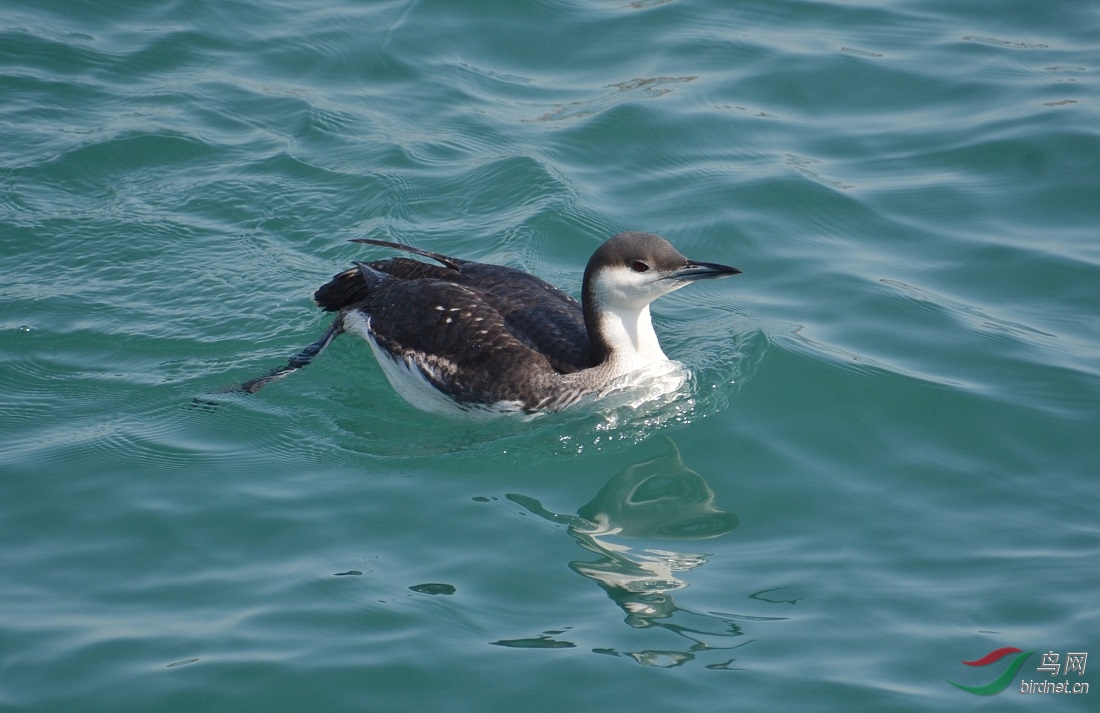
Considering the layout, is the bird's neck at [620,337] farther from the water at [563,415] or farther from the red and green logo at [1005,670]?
the red and green logo at [1005,670]

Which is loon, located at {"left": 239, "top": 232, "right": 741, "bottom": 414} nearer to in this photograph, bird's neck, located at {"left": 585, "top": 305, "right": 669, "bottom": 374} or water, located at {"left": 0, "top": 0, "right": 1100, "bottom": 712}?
bird's neck, located at {"left": 585, "top": 305, "right": 669, "bottom": 374}

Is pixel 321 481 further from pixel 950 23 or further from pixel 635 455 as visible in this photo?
pixel 950 23

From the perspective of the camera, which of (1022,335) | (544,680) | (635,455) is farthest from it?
(1022,335)

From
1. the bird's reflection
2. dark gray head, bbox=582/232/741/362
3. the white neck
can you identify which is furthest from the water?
dark gray head, bbox=582/232/741/362

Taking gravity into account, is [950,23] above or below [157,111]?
above

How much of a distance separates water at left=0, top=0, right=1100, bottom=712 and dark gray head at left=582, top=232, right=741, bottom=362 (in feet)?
2.60

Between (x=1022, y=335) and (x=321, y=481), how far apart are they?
509 cm

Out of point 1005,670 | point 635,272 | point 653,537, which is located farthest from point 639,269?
point 1005,670

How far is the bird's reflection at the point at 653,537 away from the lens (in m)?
5.83

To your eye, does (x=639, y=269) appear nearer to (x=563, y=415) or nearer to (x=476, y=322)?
(x=563, y=415)

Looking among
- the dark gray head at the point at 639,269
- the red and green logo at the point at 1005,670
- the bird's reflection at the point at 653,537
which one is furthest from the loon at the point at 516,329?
the red and green logo at the point at 1005,670

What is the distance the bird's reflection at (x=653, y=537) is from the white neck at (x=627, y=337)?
26.7 inches

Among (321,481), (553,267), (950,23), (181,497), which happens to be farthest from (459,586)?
(950,23)

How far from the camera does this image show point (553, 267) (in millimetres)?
9781
